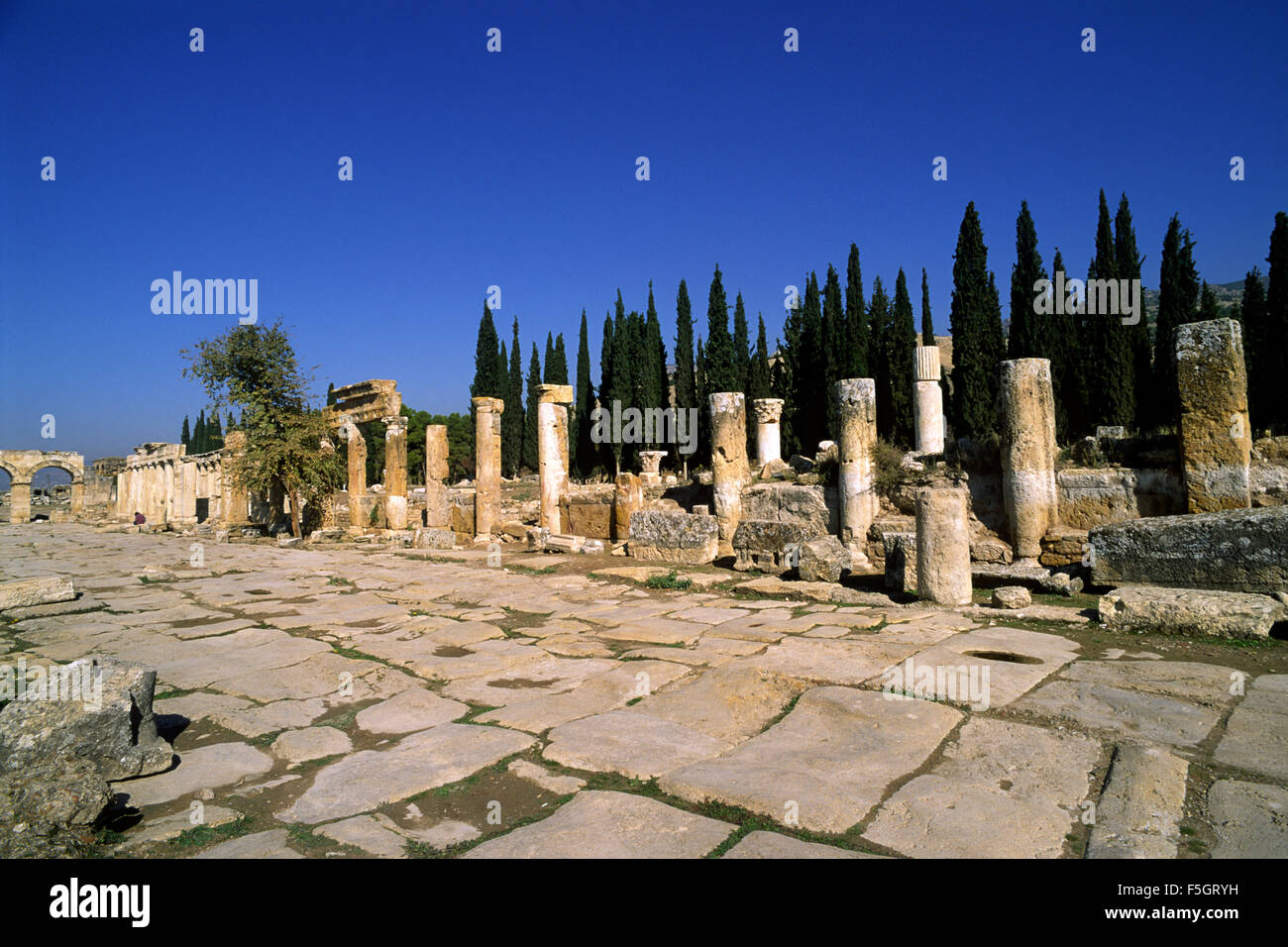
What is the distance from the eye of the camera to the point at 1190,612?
5707 millimetres

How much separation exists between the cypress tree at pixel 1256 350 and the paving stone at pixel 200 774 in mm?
25459

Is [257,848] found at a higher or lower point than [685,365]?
lower

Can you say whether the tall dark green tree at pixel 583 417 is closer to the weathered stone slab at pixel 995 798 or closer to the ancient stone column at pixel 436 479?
the ancient stone column at pixel 436 479

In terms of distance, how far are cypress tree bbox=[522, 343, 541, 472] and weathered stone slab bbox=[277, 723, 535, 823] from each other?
121 ft

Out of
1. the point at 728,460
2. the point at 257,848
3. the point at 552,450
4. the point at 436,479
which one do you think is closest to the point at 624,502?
the point at 728,460

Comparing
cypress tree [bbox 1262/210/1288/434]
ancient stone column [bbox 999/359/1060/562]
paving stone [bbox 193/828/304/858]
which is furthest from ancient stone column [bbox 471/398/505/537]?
cypress tree [bbox 1262/210/1288/434]

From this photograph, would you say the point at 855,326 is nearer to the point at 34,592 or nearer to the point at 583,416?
the point at 583,416

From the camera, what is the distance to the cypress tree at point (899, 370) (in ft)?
89.7

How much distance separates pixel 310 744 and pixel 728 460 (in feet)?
29.1

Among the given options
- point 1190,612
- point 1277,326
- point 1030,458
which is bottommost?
point 1190,612

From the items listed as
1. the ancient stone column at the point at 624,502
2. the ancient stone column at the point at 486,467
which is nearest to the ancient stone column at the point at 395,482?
the ancient stone column at the point at 486,467

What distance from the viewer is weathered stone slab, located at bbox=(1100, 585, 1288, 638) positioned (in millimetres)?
5496

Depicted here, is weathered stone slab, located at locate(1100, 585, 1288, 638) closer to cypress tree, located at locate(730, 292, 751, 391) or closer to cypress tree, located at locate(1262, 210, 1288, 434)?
cypress tree, located at locate(1262, 210, 1288, 434)
